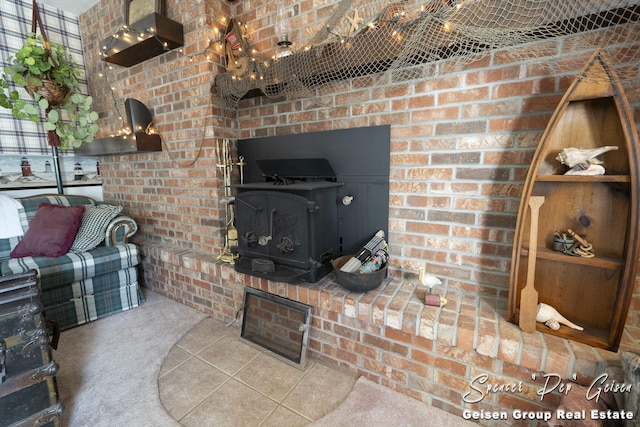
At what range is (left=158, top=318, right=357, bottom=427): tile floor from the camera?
120 centimetres

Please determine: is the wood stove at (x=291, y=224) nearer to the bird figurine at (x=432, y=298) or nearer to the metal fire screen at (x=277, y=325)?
the metal fire screen at (x=277, y=325)

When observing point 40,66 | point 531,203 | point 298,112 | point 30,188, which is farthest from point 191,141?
point 531,203

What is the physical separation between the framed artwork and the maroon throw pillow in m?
1.51

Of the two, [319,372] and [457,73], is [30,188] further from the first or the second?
[457,73]

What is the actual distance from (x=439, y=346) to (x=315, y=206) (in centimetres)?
87

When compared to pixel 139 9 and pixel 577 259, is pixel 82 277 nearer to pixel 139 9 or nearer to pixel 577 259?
pixel 139 9

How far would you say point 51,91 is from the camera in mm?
2154

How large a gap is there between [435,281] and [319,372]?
0.80 m

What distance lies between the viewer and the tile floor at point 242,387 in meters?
1.20

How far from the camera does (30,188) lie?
2.44m

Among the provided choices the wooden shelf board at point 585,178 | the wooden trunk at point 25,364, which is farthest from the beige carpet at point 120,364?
the wooden shelf board at point 585,178

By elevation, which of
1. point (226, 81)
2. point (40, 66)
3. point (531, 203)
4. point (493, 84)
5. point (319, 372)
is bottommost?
point (319, 372)

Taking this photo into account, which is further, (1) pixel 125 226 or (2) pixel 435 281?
(1) pixel 125 226

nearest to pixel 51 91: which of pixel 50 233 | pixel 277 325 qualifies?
pixel 50 233
